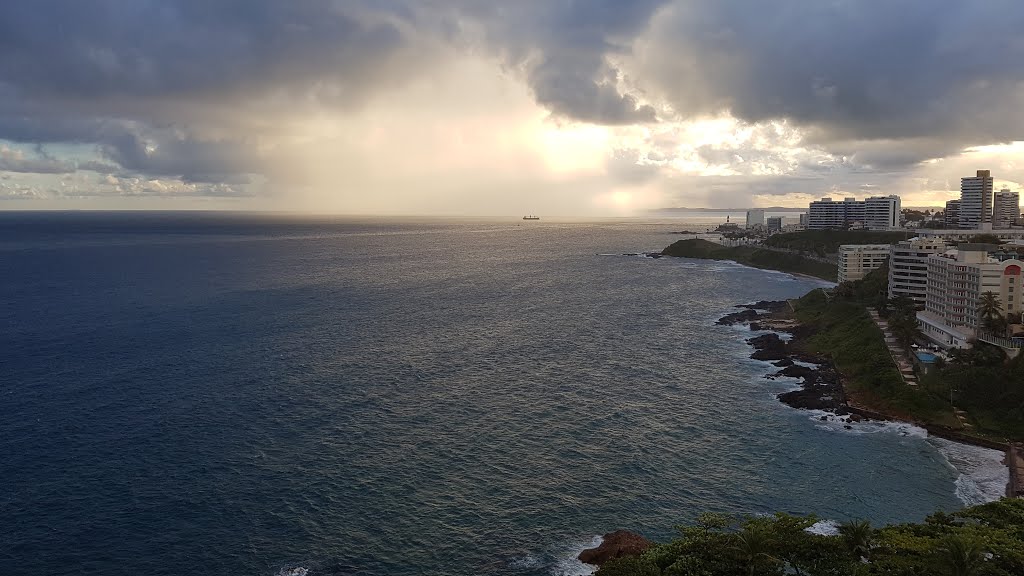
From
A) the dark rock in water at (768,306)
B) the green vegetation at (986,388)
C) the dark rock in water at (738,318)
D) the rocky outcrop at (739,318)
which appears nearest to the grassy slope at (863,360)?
the green vegetation at (986,388)

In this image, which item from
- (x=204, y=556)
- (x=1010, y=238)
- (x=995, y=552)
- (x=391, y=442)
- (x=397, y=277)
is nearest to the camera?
(x=995, y=552)

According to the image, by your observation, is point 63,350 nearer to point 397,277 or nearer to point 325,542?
point 325,542

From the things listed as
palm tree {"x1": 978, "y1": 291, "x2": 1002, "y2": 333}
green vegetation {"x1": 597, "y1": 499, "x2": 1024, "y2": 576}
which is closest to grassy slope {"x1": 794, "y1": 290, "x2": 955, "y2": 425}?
palm tree {"x1": 978, "y1": 291, "x2": 1002, "y2": 333}

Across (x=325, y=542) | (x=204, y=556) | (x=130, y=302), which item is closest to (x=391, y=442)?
(x=325, y=542)

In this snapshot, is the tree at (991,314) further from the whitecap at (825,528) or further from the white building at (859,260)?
the white building at (859,260)

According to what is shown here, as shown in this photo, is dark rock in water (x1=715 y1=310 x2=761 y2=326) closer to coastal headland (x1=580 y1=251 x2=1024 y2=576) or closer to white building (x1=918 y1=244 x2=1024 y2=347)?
white building (x1=918 y1=244 x2=1024 y2=347)
